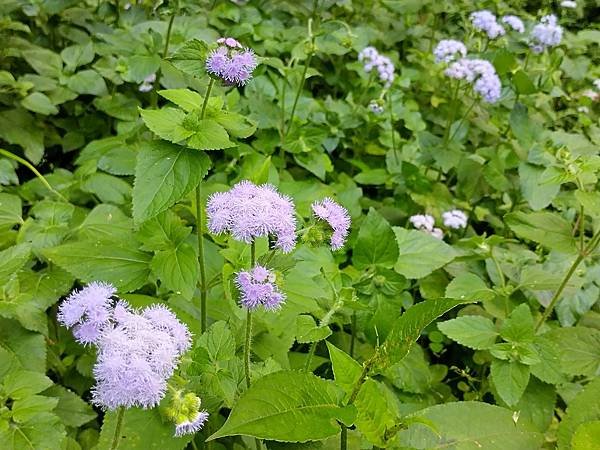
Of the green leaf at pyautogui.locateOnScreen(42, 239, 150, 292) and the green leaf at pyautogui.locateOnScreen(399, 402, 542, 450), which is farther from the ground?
the green leaf at pyautogui.locateOnScreen(42, 239, 150, 292)

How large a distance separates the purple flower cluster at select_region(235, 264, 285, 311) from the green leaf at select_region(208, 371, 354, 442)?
15 cm

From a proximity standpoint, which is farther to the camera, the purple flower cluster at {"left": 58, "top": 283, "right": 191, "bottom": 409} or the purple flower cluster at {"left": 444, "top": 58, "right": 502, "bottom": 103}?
the purple flower cluster at {"left": 444, "top": 58, "right": 502, "bottom": 103}

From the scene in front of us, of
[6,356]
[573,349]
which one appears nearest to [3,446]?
[6,356]

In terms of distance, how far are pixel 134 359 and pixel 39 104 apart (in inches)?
73.7

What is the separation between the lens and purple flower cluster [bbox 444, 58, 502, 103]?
2.98 m

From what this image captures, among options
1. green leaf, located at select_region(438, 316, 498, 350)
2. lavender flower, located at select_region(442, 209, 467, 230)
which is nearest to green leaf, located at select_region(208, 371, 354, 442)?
green leaf, located at select_region(438, 316, 498, 350)

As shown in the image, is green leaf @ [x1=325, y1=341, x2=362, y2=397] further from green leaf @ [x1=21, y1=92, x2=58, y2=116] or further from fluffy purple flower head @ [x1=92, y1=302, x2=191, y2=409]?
green leaf @ [x1=21, y1=92, x2=58, y2=116]

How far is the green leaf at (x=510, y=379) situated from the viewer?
5.86 feet

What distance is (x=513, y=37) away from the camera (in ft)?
13.6

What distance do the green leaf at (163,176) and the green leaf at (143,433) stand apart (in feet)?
1.51

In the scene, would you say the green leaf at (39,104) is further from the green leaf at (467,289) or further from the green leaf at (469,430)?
the green leaf at (469,430)

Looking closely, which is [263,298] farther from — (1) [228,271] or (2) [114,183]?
(2) [114,183]

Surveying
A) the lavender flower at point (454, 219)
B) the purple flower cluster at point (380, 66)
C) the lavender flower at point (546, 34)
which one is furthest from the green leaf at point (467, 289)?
the lavender flower at point (546, 34)

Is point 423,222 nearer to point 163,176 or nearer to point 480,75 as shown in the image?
point 480,75
